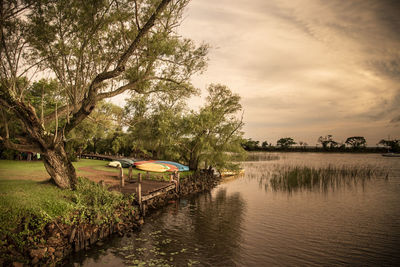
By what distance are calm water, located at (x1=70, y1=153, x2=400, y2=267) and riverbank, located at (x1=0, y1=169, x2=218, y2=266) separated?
0.85 m

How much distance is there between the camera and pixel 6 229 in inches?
355

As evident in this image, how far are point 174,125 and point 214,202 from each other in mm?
14474

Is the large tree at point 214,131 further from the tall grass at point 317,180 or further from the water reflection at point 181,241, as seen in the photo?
the water reflection at point 181,241

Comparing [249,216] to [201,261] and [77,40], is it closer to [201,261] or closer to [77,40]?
[201,261]

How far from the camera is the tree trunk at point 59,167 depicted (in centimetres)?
1382

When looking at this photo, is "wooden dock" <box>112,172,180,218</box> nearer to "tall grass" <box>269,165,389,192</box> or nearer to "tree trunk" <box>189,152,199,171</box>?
"tree trunk" <box>189,152,199,171</box>

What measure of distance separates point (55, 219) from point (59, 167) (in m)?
4.45

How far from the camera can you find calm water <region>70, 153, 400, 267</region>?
11.5 m

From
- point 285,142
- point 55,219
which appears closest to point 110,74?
point 55,219

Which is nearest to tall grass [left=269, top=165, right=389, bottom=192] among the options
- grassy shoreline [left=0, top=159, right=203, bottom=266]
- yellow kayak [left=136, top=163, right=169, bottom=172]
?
yellow kayak [left=136, top=163, right=169, bottom=172]

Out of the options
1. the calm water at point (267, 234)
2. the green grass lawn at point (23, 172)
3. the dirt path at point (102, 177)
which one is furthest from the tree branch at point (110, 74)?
the dirt path at point (102, 177)

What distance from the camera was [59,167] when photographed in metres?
14.0

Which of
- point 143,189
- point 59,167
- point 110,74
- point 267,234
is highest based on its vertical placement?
point 110,74

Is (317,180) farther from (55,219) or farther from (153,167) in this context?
(55,219)
